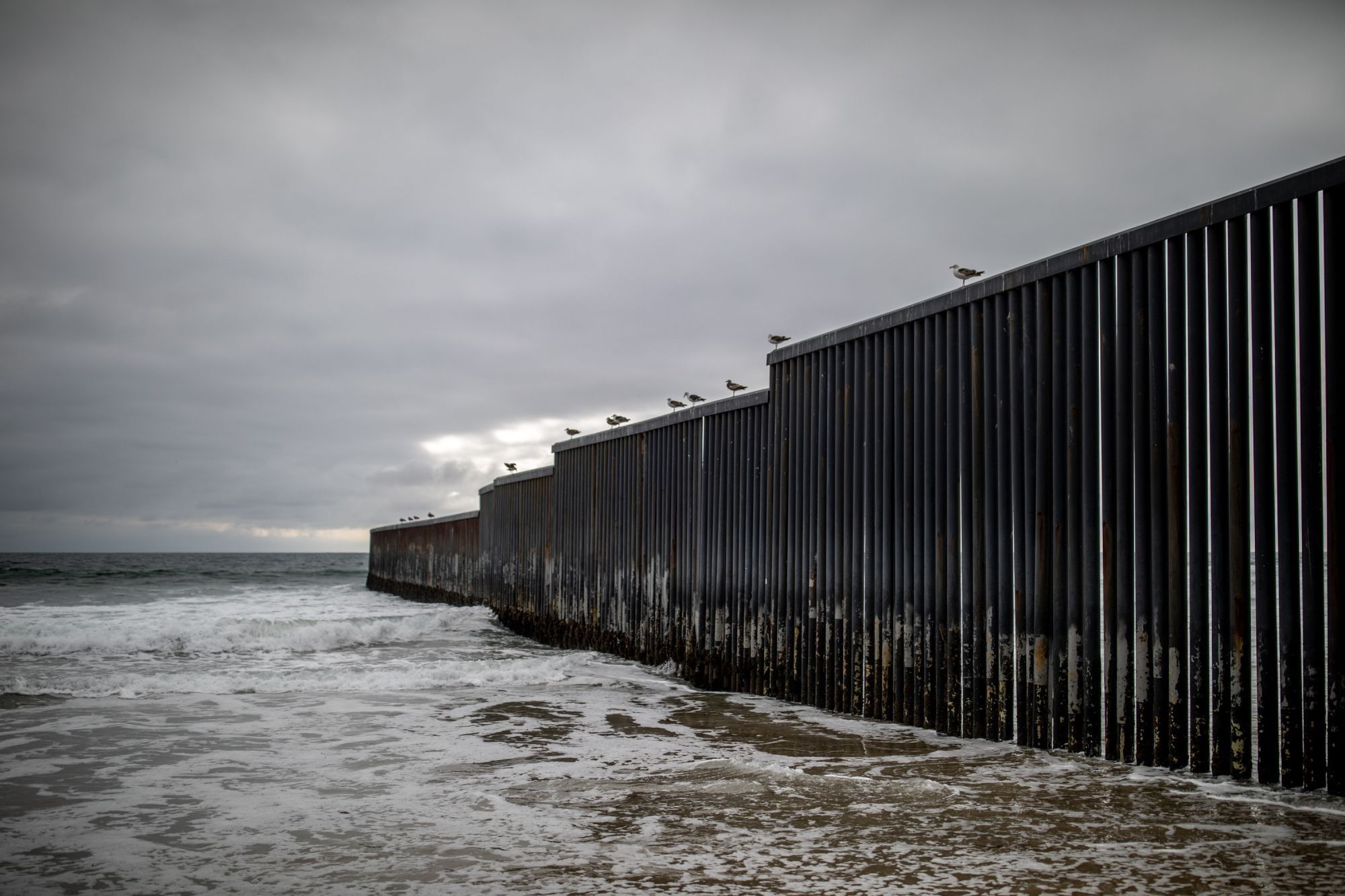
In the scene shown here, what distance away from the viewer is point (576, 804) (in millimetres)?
6305

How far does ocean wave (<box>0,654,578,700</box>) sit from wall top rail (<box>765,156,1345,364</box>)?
727 cm

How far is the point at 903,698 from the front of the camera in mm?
9164

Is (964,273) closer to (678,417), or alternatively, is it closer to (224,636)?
(678,417)

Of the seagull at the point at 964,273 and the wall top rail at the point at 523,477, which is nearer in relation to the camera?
the seagull at the point at 964,273

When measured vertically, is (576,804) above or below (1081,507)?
below

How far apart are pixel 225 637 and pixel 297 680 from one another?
26.3 feet

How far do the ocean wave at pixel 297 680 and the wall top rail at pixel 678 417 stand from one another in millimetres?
4037

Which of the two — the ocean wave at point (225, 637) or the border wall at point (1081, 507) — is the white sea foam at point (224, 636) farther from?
the border wall at point (1081, 507)

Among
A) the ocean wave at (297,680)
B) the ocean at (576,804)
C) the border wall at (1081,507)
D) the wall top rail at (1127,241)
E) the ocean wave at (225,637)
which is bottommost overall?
Answer: the ocean wave at (225,637)

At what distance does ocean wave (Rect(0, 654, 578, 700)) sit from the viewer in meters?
12.3

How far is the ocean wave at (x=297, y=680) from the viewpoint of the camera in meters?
12.3

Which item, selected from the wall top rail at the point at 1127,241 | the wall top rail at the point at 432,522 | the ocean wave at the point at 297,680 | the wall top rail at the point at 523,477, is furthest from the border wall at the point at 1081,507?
the wall top rail at the point at 432,522

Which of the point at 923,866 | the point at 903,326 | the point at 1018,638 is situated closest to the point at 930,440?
the point at 903,326

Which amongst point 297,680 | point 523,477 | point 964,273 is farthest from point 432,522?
point 964,273
